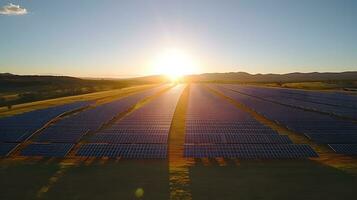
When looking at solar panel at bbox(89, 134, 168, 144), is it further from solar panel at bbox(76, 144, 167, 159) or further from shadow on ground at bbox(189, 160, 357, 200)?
shadow on ground at bbox(189, 160, 357, 200)

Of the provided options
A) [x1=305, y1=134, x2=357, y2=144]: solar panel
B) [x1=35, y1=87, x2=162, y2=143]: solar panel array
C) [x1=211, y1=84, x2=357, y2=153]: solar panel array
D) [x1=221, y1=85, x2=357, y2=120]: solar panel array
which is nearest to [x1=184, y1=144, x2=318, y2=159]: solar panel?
[x1=305, y1=134, x2=357, y2=144]: solar panel

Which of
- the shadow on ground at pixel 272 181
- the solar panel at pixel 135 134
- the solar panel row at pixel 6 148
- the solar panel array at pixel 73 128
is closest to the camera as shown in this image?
the shadow on ground at pixel 272 181

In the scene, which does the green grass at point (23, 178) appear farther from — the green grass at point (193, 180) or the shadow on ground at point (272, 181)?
A: the shadow on ground at point (272, 181)

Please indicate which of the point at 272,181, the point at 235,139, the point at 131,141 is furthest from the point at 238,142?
the point at 131,141

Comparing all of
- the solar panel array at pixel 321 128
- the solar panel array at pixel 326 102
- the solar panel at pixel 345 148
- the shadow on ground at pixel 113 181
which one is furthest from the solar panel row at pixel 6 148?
the solar panel array at pixel 326 102

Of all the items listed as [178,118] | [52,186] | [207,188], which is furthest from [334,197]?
[178,118]
